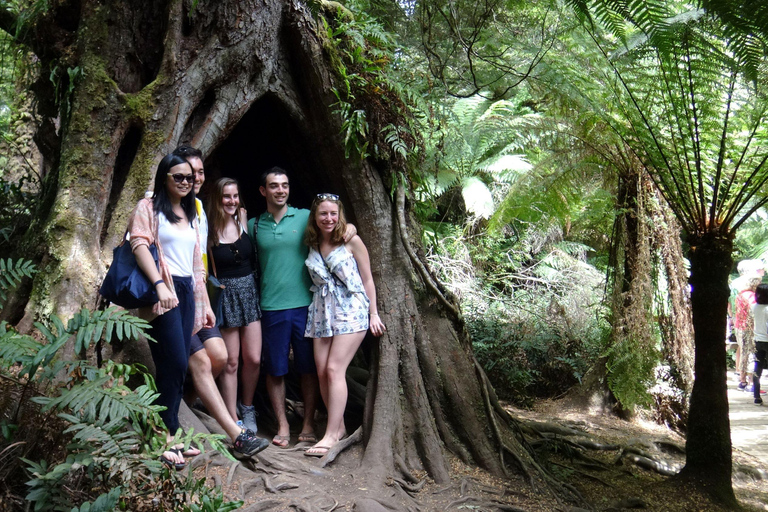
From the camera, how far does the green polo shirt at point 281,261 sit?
4973 millimetres

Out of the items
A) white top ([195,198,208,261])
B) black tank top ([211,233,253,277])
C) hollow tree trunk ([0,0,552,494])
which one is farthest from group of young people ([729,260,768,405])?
white top ([195,198,208,261])

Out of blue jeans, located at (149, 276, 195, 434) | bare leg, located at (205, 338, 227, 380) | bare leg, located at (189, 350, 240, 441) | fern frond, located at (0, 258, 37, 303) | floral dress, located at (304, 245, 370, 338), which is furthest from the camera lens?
floral dress, located at (304, 245, 370, 338)

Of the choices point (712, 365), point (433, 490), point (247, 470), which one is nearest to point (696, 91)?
point (712, 365)

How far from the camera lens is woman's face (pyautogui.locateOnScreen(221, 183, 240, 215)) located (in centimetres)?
476

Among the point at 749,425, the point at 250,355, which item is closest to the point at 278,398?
the point at 250,355

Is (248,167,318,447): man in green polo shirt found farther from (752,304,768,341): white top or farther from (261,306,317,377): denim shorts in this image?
(752,304,768,341): white top

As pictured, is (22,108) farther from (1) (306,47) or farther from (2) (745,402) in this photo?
(2) (745,402)

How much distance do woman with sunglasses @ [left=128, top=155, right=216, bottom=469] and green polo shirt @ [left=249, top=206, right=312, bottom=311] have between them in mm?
969

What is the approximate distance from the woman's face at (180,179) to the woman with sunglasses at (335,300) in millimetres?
1250

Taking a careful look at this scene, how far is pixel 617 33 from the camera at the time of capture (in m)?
4.45

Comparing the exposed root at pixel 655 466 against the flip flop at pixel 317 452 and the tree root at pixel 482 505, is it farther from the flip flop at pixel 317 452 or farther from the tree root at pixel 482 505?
the flip flop at pixel 317 452

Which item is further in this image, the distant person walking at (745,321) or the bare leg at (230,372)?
the distant person walking at (745,321)

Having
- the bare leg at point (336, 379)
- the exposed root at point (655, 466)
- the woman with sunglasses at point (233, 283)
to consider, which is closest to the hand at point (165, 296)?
the woman with sunglasses at point (233, 283)

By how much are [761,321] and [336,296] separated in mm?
6543
